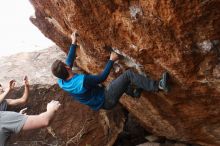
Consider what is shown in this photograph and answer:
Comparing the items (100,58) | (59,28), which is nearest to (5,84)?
(59,28)

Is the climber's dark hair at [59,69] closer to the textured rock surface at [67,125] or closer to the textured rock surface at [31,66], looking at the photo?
the textured rock surface at [67,125]

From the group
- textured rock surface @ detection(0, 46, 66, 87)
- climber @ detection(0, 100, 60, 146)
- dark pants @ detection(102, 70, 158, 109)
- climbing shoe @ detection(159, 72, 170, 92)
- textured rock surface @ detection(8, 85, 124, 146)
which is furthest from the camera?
textured rock surface @ detection(0, 46, 66, 87)

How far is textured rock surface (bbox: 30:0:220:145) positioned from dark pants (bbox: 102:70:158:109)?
20 cm

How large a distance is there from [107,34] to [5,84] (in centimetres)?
486

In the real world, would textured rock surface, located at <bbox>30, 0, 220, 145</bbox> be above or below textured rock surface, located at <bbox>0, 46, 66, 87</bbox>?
below

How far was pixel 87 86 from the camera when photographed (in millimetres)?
6551

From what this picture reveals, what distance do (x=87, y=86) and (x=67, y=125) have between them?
314cm

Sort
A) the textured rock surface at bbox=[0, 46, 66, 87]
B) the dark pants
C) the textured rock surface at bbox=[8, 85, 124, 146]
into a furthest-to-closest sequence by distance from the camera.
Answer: the textured rock surface at bbox=[0, 46, 66, 87] < the textured rock surface at bbox=[8, 85, 124, 146] < the dark pants

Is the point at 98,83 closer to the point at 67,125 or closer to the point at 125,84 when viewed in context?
the point at 125,84

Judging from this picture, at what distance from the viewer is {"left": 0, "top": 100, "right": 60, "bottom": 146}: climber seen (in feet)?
16.0

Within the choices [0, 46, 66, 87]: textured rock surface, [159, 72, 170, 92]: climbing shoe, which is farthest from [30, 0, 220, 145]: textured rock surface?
[0, 46, 66, 87]: textured rock surface

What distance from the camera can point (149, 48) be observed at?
582 centimetres

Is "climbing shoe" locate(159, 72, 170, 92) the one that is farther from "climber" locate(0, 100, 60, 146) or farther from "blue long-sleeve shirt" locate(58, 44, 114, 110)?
"climber" locate(0, 100, 60, 146)

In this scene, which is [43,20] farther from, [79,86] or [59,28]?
[79,86]
